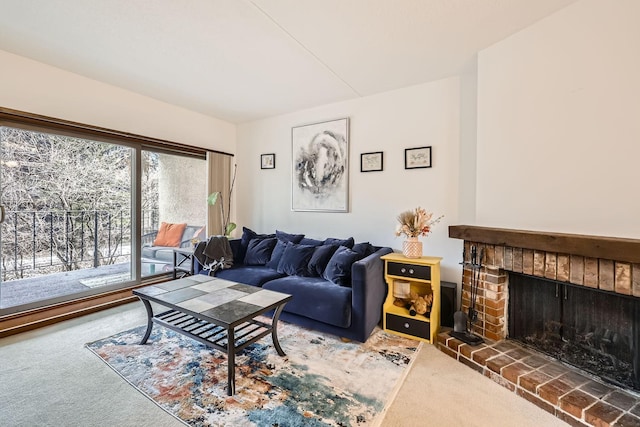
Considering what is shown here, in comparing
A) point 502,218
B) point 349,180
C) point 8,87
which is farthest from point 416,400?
point 8,87

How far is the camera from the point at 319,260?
122 inches

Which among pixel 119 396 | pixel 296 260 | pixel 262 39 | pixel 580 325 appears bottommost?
pixel 119 396

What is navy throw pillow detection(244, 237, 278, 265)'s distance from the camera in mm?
3605

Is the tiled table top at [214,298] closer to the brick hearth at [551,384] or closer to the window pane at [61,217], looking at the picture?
the brick hearth at [551,384]

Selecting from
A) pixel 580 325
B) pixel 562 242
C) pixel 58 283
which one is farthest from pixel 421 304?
pixel 58 283

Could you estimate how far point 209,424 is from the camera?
60.4 inches

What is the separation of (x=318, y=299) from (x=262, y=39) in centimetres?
232

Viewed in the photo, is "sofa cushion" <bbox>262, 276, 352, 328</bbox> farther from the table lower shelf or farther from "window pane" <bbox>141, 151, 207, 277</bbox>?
"window pane" <bbox>141, 151, 207, 277</bbox>

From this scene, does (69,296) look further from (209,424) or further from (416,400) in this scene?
(416,400)

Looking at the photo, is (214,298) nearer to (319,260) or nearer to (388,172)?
(319,260)

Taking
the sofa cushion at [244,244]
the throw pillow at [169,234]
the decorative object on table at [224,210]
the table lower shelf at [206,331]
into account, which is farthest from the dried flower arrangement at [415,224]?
the throw pillow at [169,234]

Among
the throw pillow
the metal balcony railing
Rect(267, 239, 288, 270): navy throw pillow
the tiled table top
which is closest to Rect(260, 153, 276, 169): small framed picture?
Rect(267, 239, 288, 270): navy throw pillow

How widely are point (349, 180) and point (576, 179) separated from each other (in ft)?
7.42

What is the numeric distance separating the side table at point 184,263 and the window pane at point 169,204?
0.33 metres
